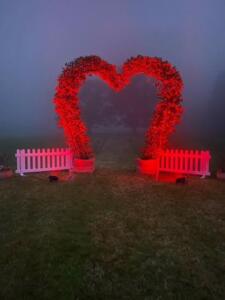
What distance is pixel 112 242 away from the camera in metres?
6.30

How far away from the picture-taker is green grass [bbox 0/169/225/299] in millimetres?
4684

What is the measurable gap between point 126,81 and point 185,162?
4.41 metres

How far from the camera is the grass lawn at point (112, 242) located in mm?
4684

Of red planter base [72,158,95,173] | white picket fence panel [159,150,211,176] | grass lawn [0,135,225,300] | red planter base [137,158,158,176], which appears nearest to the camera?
grass lawn [0,135,225,300]

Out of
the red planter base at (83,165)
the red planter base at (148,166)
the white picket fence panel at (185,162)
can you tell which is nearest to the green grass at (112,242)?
the white picket fence panel at (185,162)

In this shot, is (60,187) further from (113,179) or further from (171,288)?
(171,288)

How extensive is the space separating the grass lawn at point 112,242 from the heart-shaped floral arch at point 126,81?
3.00 meters

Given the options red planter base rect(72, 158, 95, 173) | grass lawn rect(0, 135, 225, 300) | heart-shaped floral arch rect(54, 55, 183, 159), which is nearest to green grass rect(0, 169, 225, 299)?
grass lawn rect(0, 135, 225, 300)

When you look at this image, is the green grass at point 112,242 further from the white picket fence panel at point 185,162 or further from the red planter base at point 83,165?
Result: the red planter base at point 83,165

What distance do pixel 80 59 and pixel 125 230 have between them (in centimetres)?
835

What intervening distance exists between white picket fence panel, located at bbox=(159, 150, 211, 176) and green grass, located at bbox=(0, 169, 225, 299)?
1880mm

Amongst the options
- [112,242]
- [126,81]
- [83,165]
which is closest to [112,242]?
[112,242]

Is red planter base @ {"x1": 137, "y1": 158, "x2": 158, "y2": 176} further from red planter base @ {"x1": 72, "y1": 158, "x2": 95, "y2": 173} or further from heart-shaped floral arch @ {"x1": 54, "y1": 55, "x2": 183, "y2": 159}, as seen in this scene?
red planter base @ {"x1": 72, "y1": 158, "x2": 95, "y2": 173}

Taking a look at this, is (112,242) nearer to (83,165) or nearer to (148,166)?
(148,166)
